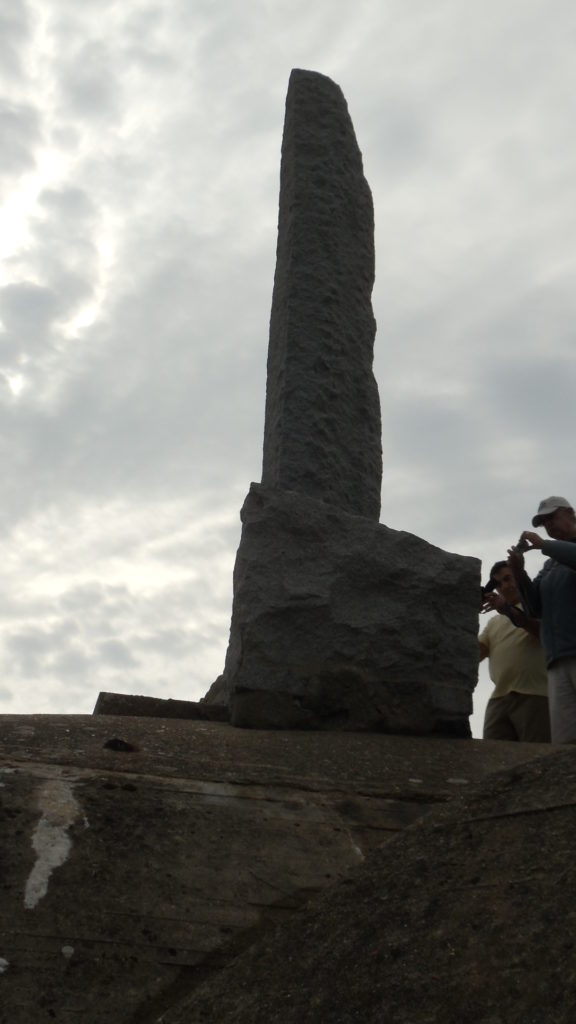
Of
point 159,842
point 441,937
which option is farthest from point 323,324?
point 441,937

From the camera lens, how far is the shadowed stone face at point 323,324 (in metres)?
4.25

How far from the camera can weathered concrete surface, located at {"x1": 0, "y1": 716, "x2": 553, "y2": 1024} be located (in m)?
1.84

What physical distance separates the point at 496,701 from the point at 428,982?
3074mm

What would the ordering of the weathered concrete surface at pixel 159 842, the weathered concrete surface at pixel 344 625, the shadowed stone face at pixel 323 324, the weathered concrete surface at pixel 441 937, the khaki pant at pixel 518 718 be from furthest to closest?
1. the khaki pant at pixel 518 718
2. the shadowed stone face at pixel 323 324
3. the weathered concrete surface at pixel 344 625
4. the weathered concrete surface at pixel 159 842
5. the weathered concrete surface at pixel 441 937

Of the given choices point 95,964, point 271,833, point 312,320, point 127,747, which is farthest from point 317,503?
point 95,964

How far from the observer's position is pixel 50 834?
220cm

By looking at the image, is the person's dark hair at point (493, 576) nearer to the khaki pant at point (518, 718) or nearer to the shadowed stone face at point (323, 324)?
the khaki pant at point (518, 718)

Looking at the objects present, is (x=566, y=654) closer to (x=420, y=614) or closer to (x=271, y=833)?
(x=420, y=614)

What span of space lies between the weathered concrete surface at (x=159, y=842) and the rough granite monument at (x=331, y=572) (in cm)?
39

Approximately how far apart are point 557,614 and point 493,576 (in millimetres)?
697

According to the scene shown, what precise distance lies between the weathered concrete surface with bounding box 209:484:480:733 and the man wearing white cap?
22cm

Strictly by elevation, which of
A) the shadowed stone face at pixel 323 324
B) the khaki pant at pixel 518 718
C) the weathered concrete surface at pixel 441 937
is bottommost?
the weathered concrete surface at pixel 441 937

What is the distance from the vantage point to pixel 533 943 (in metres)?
1.54

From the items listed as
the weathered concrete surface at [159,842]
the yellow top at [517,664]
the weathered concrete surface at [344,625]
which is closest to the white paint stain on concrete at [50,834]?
the weathered concrete surface at [159,842]
